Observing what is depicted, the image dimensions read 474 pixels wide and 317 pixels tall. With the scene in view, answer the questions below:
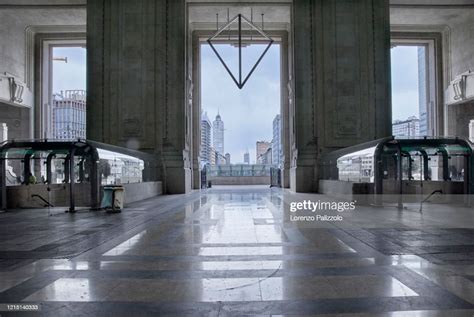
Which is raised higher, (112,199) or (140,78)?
(140,78)

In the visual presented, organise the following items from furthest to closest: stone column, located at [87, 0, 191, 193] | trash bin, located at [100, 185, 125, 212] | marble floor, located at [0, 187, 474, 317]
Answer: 1. stone column, located at [87, 0, 191, 193]
2. trash bin, located at [100, 185, 125, 212]
3. marble floor, located at [0, 187, 474, 317]

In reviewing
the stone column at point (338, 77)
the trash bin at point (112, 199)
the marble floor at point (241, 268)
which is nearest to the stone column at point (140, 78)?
the stone column at point (338, 77)

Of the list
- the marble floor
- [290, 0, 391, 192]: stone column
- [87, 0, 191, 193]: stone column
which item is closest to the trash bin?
the marble floor

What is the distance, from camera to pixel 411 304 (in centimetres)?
465

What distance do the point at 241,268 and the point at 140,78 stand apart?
23.0 metres

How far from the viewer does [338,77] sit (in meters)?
27.5

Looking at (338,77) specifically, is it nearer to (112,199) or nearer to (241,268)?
(112,199)

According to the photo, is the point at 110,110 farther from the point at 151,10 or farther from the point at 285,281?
the point at 285,281

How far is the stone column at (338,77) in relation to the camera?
27.3m

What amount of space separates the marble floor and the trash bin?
10.6 feet

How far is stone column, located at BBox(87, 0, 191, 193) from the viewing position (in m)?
27.0

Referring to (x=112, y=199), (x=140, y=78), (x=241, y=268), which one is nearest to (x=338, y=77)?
(x=140, y=78)

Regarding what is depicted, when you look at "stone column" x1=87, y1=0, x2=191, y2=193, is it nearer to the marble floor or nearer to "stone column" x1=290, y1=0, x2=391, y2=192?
"stone column" x1=290, y1=0, x2=391, y2=192

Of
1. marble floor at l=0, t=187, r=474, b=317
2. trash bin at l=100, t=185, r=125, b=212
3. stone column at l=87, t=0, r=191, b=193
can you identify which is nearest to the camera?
marble floor at l=0, t=187, r=474, b=317
